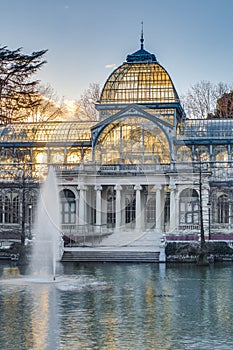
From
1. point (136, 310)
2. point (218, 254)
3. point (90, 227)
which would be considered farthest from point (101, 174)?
point (136, 310)

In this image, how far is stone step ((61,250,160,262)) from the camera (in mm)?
41469

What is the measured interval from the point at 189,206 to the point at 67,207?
32.6ft

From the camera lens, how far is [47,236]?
148 feet

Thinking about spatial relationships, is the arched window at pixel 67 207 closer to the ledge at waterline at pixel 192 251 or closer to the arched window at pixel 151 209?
the arched window at pixel 151 209

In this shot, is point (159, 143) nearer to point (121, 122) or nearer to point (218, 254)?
point (121, 122)

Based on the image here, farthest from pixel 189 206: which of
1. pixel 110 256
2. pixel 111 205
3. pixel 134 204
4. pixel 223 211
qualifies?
pixel 110 256

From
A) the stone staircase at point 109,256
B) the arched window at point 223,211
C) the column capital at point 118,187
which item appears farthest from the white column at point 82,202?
the stone staircase at point 109,256

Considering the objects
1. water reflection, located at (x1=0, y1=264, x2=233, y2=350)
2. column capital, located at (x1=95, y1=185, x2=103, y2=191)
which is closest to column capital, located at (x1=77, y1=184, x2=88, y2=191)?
column capital, located at (x1=95, y1=185, x2=103, y2=191)

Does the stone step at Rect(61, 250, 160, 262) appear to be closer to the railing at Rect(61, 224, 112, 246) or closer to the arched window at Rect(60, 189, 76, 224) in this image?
the railing at Rect(61, 224, 112, 246)

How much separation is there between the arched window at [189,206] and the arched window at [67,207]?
8802 millimetres

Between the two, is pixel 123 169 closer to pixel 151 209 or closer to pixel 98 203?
pixel 98 203

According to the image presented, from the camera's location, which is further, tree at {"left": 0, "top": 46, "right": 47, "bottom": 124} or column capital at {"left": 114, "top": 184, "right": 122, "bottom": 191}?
column capital at {"left": 114, "top": 184, "right": 122, "bottom": 191}

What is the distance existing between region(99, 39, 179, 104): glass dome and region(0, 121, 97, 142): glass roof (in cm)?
329

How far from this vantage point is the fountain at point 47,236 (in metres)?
37.2
